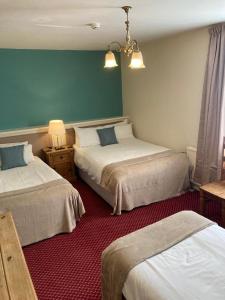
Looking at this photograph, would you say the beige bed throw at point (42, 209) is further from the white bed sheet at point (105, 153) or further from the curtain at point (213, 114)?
the curtain at point (213, 114)

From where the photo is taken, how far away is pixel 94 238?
269 centimetres

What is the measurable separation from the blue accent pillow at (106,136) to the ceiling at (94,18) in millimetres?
1517

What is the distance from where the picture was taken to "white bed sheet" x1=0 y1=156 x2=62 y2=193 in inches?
113

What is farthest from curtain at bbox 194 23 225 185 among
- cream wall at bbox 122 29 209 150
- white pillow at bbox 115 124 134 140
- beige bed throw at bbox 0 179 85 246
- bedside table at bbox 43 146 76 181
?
bedside table at bbox 43 146 76 181

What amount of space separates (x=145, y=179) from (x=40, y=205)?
134 centimetres

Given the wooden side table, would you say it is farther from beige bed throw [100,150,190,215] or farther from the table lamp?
the table lamp

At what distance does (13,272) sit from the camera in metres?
1.40

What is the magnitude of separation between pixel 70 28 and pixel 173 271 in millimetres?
2520

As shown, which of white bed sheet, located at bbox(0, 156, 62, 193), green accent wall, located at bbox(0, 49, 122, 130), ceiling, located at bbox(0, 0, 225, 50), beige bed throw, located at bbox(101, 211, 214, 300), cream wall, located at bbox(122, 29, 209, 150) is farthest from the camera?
green accent wall, located at bbox(0, 49, 122, 130)

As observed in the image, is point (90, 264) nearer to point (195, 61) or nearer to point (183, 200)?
point (183, 200)

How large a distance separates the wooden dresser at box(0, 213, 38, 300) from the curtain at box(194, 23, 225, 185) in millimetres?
2482

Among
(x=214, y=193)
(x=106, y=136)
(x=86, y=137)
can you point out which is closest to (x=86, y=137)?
(x=86, y=137)

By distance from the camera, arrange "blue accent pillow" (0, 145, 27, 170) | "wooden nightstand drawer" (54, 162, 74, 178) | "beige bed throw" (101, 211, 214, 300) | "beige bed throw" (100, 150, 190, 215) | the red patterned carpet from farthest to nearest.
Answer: "wooden nightstand drawer" (54, 162, 74, 178) < "blue accent pillow" (0, 145, 27, 170) < "beige bed throw" (100, 150, 190, 215) < the red patterned carpet < "beige bed throw" (101, 211, 214, 300)

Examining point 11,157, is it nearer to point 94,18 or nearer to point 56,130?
point 56,130
